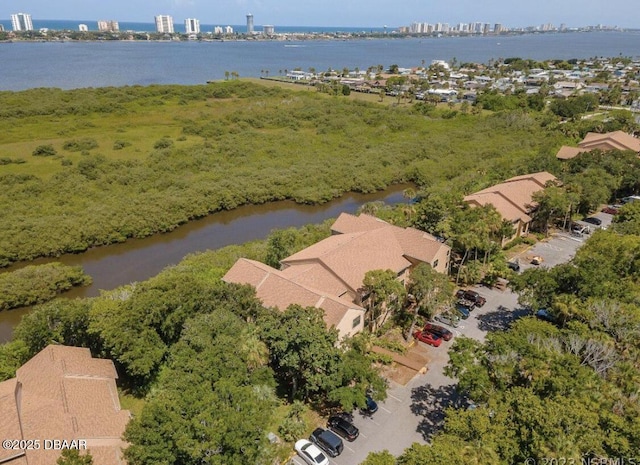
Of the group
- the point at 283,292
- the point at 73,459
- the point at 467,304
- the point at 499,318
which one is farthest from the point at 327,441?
the point at 499,318

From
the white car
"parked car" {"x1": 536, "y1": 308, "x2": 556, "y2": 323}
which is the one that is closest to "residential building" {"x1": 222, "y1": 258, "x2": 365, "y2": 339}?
the white car

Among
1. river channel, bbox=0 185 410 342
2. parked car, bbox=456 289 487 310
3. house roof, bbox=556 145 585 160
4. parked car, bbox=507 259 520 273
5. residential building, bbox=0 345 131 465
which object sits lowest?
river channel, bbox=0 185 410 342

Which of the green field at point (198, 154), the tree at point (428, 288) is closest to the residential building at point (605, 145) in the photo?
the green field at point (198, 154)

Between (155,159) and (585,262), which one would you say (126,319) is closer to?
(585,262)

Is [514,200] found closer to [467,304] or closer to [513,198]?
[513,198]

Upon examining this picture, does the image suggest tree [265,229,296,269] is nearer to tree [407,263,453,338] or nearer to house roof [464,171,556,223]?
tree [407,263,453,338]

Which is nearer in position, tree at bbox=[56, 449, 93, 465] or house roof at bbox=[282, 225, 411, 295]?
tree at bbox=[56, 449, 93, 465]
